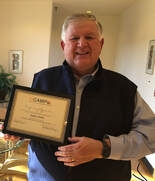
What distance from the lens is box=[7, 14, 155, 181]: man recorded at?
3.03ft

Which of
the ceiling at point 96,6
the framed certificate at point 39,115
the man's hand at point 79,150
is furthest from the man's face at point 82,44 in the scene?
the ceiling at point 96,6

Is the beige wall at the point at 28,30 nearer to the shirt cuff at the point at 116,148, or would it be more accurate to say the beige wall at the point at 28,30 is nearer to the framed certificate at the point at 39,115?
the framed certificate at the point at 39,115

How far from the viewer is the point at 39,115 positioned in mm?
957

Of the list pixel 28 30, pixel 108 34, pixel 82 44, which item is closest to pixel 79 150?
pixel 82 44

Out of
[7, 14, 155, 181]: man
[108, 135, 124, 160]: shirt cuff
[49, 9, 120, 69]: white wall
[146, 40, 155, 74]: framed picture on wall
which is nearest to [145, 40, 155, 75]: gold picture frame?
[146, 40, 155, 74]: framed picture on wall

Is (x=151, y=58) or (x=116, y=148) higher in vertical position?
(x=151, y=58)

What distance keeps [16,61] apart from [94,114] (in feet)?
14.7

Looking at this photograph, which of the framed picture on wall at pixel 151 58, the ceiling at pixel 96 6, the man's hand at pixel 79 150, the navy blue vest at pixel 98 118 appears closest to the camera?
the man's hand at pixel 79 150

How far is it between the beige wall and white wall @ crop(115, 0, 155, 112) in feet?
5.52

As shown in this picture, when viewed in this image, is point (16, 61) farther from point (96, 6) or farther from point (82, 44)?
point (82, 44)

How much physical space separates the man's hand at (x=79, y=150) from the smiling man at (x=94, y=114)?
0.04 metres

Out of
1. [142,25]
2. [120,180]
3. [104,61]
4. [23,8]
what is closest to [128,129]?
[120,180]

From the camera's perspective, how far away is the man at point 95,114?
3.03 ft

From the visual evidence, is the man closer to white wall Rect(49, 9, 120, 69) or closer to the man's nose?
the man's nose
